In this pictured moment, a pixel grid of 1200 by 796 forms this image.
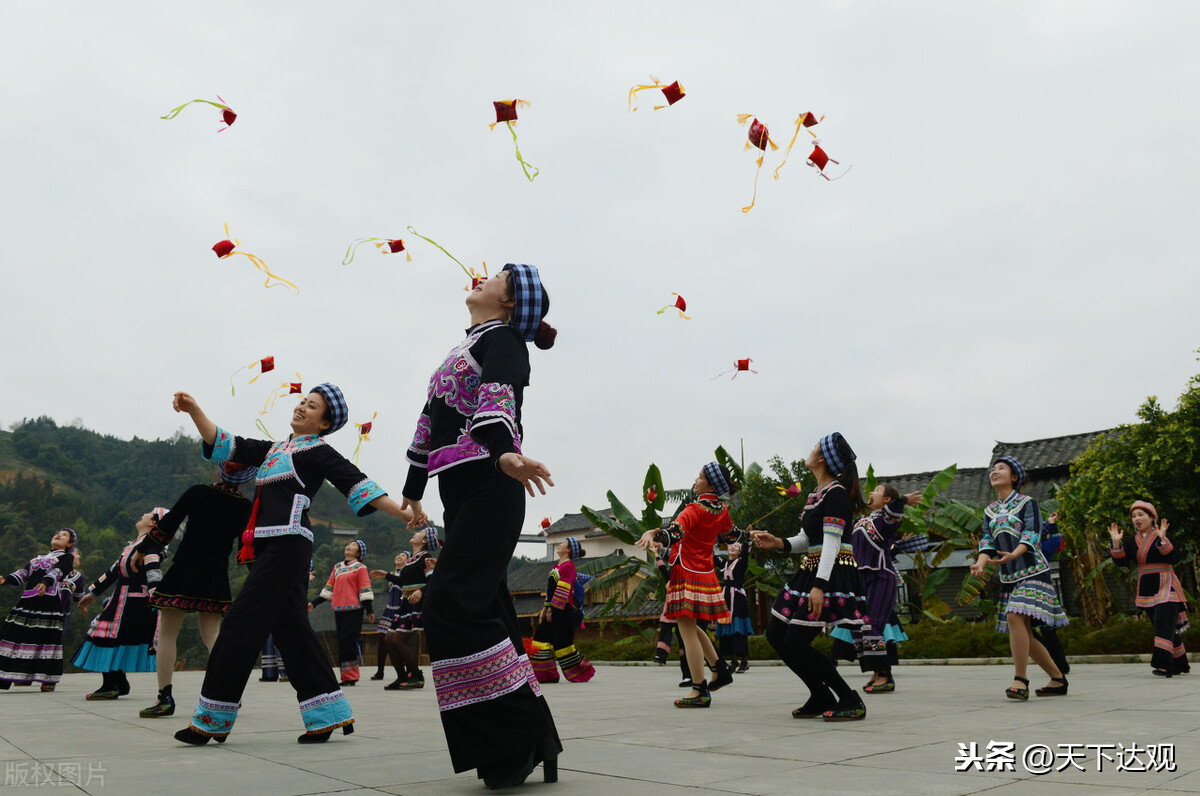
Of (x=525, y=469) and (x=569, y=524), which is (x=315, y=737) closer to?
(x=525, y=469)

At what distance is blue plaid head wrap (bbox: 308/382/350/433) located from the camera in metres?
5.30

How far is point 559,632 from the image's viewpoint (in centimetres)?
1063

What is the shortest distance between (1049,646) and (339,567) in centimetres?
862

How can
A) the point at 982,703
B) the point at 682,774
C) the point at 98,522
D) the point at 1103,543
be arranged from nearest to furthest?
1. the point at 682,774
2. the point at 982,703
3. the point at 1103,543
4. the point at 98,522

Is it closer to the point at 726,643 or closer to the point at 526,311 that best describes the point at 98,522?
the point at 726,643

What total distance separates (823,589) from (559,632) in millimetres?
5833

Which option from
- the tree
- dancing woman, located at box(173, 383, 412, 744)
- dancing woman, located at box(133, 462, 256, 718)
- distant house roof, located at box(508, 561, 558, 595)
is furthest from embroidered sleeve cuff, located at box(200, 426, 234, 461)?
distant house roof, located at box(508, 561, 558, 595)

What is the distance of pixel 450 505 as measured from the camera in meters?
3.46

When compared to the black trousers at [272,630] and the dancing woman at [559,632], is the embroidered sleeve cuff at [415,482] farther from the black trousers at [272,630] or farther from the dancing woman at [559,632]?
the dancing woman at [559,632]

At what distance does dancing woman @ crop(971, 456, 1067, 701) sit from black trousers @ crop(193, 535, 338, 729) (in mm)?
4628

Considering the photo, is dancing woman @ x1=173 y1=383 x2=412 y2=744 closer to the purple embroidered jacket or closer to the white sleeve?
the purple embroidered jacket

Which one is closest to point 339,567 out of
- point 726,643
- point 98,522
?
point 726,643

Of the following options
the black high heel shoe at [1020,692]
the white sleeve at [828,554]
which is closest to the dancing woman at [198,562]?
the white sleeve at [828,554]

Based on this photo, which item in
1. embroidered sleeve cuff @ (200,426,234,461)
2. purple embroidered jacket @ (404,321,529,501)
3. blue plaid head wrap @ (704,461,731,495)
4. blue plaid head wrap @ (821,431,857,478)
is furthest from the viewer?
blue plaid head wrap @ (704,461,731,495)
